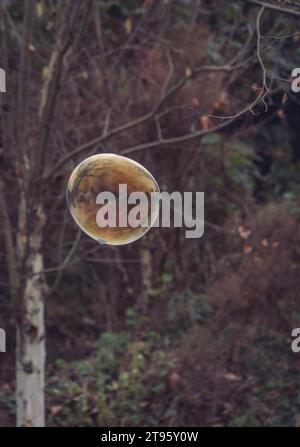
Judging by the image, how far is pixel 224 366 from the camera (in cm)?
588

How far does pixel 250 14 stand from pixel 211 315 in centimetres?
340

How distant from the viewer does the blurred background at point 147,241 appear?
510 centimetres

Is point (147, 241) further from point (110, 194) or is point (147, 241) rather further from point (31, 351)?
point (110, 194)

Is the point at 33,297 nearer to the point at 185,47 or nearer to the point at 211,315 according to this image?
the point at 211,315

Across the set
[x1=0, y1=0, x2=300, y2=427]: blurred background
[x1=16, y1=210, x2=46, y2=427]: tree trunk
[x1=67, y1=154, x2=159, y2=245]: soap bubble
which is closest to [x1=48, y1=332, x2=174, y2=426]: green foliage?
[x1=0, y1=0, x2=300, y2=427]: blurred background

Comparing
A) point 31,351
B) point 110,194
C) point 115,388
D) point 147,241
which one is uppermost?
point 147,241

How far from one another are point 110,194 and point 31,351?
6.01 feet

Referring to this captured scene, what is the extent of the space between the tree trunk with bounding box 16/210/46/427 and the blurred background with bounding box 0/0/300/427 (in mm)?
13

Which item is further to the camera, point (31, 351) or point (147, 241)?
point (147, 241)

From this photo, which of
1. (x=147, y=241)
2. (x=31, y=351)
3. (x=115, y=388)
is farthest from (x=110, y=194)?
(x=147, y=241)

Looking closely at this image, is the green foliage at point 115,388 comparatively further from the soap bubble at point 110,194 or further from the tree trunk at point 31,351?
the soap bubble at point 110,194

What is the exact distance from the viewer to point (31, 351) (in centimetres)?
490

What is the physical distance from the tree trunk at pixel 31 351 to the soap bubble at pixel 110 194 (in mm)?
1550
